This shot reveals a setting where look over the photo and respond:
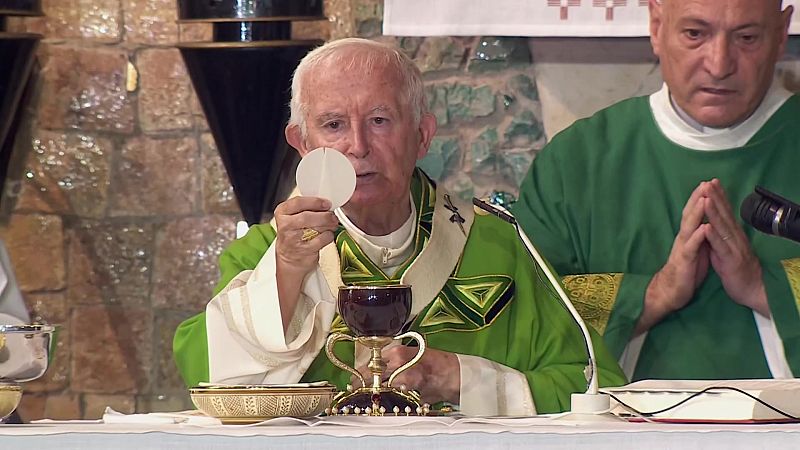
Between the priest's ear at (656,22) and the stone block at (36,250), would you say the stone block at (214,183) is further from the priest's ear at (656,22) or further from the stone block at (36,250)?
the priest's ear at (656,22)

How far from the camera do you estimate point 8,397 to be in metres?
2.64

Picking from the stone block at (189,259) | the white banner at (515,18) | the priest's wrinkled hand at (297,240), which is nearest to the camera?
the priest's wrinkled hand at (297,240)

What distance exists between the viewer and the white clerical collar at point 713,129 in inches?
186

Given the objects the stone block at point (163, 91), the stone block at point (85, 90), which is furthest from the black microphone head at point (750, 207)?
the stone block at point (85, 90)

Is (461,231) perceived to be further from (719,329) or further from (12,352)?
(12,352)

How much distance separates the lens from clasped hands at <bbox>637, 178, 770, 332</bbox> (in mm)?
4258

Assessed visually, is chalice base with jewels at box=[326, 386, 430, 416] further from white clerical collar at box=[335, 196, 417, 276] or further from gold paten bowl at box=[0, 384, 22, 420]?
white clerical collar at box=[335, 196, 417, 276]

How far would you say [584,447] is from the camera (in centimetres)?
214

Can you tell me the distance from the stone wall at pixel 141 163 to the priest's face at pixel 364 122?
5.43ft

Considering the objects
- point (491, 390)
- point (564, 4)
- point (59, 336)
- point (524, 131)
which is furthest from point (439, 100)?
point (491, 390)

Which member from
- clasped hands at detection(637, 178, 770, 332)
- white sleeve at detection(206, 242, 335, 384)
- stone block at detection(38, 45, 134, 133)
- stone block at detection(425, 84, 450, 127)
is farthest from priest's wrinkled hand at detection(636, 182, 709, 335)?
stone block at detection(38, 45, 134, 133)

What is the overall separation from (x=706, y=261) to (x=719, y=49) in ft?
2.01

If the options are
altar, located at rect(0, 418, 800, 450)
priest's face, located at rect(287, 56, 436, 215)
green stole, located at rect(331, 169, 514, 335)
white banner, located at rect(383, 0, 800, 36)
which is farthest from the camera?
white banner, located at rect(383, 0, 800, 36)

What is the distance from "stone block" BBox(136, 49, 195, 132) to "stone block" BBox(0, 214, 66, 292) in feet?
1.61
